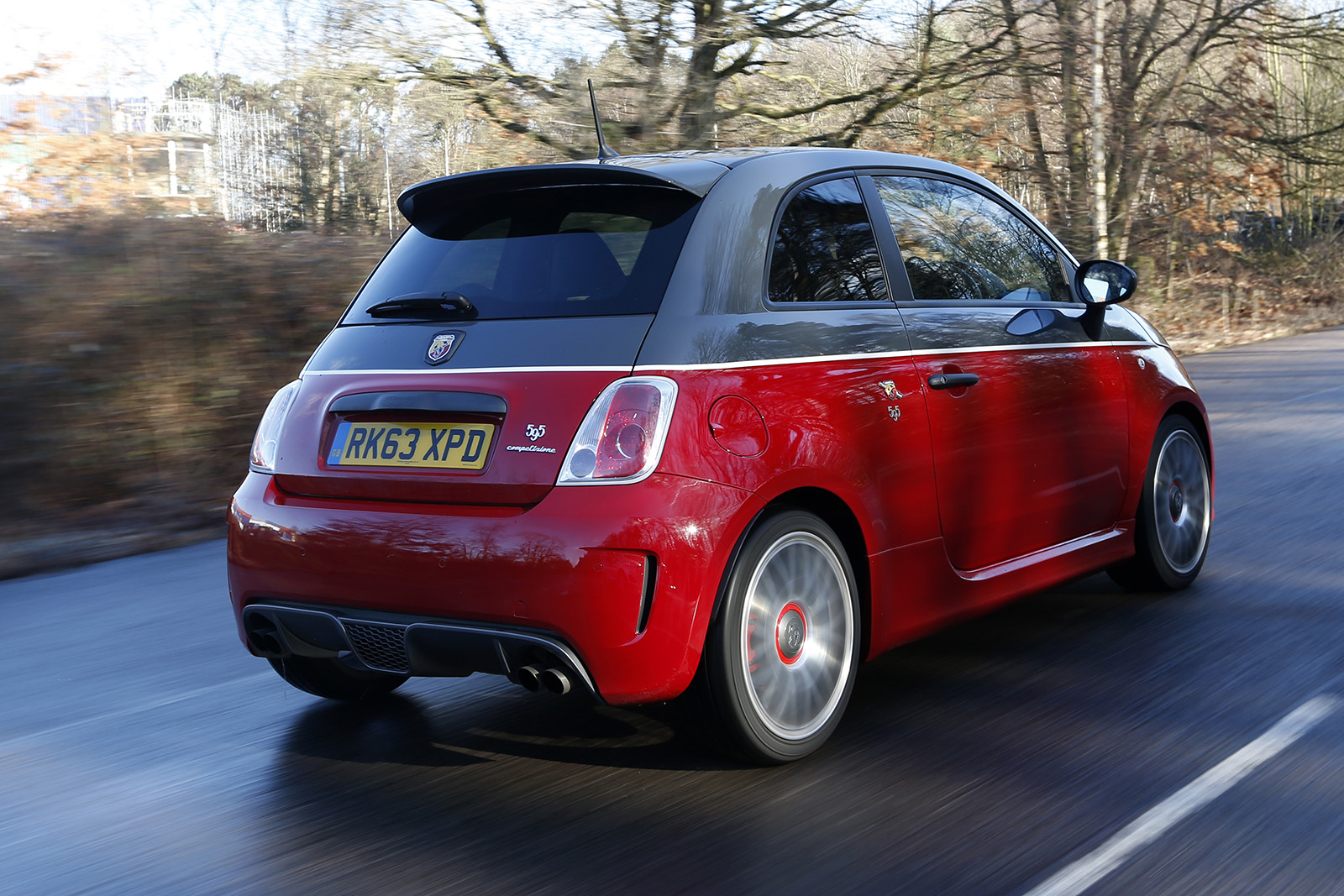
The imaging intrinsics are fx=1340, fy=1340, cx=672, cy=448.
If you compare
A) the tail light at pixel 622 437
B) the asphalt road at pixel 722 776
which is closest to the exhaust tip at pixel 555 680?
the asphalt road at pixel 722 776

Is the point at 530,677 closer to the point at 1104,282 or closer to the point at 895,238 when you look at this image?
the point at 895,238

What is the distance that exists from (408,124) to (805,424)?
11276 millimetres

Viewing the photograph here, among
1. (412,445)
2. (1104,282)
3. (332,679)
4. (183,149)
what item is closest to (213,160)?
(183,149)

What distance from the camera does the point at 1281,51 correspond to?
75.9 feet

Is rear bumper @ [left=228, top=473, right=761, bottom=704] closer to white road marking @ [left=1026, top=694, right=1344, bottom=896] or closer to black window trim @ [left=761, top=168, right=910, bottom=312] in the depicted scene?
black window trim @ [left=761, top=168, right=910, bottom=312]

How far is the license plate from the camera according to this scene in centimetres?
342

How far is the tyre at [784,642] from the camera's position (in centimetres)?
345

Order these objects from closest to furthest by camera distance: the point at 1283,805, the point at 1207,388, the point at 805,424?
1. the point at 1283,805
2. the point at 805,424
3. the point at 1207,388

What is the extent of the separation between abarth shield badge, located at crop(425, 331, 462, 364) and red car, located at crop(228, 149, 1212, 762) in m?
0.01

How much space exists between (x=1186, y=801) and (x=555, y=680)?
1576 mm

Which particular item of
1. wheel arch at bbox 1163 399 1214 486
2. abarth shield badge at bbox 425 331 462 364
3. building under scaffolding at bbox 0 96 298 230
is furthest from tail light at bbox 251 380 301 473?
building under scaffolding at bbox 0 96 298 230

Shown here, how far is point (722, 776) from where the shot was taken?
3592 mm

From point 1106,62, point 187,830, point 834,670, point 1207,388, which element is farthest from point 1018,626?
point 1106,62

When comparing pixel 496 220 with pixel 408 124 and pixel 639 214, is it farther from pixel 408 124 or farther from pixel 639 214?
pixel 408 124
